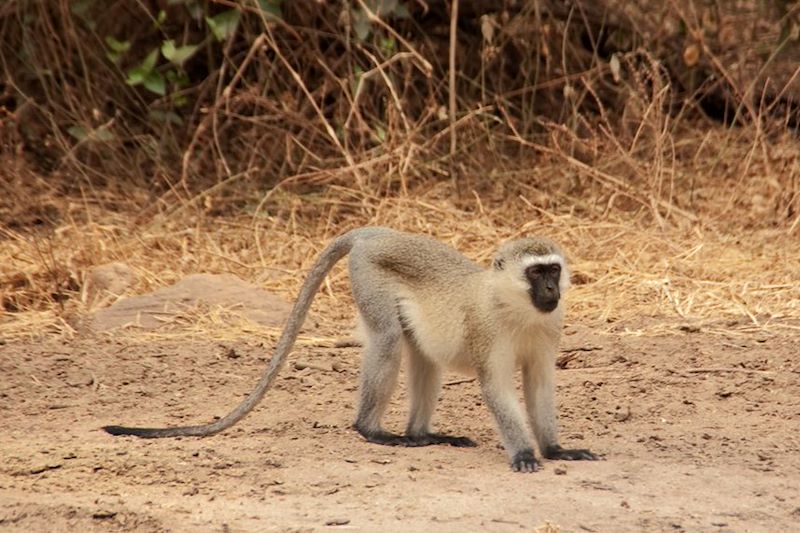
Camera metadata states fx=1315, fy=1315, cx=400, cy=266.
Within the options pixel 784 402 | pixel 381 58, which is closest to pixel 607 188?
pixel 381 58

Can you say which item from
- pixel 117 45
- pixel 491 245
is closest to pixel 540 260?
pixel 491 245

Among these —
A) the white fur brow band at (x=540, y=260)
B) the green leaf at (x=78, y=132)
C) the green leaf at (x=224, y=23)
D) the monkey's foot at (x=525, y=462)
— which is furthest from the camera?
the green leaf at (x=78, y=132)

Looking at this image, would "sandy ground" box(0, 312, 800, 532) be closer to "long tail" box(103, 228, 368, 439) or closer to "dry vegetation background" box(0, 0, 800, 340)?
"long tail" box(103, 228, 368, 439)

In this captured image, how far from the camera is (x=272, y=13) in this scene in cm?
1027

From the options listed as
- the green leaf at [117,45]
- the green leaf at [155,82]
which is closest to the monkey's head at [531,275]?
the green leaf at [155,82]

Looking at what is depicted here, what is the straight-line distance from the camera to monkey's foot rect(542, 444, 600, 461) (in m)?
5.62

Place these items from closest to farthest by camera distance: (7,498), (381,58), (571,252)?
(7,498) < (571,252) < (381,58)

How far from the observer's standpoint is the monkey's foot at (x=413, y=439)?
19.7 feet

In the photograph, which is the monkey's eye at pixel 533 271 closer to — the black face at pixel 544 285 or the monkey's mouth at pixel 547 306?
the black face at pixel 544 285

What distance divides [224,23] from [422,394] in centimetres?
510

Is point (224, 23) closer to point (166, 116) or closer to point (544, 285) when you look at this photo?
point (166, 116)

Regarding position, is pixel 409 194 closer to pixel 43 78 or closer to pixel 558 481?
pixel 43 78

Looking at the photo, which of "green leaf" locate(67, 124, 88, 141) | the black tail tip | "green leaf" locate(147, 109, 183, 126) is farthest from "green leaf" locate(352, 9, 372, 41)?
the black tail tip

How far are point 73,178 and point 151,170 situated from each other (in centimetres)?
65
